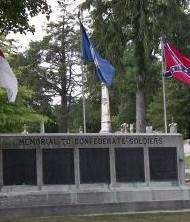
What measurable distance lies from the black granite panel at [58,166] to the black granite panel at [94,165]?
0.33 meters

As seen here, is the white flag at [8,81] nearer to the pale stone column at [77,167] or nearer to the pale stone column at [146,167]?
the pale stone column at [77,167]

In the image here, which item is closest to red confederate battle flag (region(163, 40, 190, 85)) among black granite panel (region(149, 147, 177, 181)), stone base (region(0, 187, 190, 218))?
black granite panel (region(149, 147, 177, 181))

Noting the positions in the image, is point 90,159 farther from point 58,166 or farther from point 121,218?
point 121,218

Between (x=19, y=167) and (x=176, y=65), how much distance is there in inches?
268

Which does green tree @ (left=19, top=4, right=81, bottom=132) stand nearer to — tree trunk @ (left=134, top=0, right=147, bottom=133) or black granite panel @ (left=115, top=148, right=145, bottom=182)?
tree trunk @ (left=134, top=0, right=147, bottom=133)

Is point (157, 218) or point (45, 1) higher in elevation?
point (45, 1)

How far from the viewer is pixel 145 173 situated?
53.5ft

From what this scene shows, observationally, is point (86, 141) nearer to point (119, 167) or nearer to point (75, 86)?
point (119, 167)

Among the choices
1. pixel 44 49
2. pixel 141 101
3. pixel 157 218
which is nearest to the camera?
pixel 157 218

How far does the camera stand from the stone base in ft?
48.3

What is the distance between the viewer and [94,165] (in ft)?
52.1

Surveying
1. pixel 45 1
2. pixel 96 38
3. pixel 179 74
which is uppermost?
pixel 96 38

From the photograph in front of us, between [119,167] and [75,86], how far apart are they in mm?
38316

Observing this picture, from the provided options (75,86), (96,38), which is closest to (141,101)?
(96,38)
